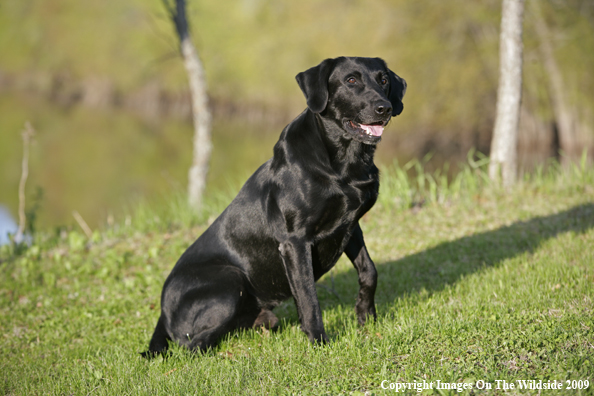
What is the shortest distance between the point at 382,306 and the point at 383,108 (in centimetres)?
181

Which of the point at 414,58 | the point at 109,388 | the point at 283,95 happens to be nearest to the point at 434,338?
the point at 109,388

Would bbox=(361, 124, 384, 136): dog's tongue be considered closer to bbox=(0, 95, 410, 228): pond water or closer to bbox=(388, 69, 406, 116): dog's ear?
bbox=(388, 69, 406, 116): dog's ear

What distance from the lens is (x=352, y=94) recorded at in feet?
11.2

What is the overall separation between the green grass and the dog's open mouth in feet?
4.29

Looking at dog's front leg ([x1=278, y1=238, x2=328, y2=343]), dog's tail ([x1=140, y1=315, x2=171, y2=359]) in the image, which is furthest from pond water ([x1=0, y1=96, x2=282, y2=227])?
dog's front leg ([x1=278, y1=238, x2=328, y2=343])

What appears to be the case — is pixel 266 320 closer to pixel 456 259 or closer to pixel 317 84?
pixel 317 84

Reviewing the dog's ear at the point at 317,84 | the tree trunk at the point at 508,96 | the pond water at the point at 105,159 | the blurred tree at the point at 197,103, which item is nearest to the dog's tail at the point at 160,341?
the dog's ear at the point at 317,84

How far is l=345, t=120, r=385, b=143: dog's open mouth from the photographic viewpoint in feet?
10.8

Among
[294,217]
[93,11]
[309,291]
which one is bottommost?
[309,291]

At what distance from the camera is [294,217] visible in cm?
337

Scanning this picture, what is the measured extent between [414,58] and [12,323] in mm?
16343

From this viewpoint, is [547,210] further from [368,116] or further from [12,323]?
[12,323]

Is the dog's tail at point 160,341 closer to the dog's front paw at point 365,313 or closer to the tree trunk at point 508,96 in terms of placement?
the dog's front paw at point 365,313

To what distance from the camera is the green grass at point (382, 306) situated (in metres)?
3.04
